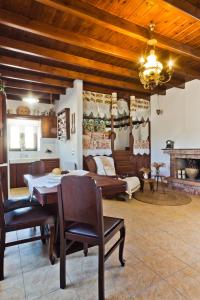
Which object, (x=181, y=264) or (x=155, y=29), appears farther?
(x=155, y=29)

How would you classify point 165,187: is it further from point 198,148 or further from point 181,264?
point 181,264

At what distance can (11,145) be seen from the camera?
586cm

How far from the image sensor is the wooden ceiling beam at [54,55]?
300cm

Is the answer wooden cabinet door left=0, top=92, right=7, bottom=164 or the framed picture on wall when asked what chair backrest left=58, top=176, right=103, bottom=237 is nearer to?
wooden cabinet door left=0, top=92, right=7, bottom=164

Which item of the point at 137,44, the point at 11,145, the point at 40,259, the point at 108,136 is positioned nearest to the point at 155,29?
the point at 137,44

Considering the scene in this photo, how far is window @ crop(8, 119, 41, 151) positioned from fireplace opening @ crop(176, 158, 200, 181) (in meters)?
4.43

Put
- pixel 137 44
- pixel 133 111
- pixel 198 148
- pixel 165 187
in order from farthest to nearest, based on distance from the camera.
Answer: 1. pixel 133 111
2. pixel 165 187
3. pixel 198 148
4. pixel 137 44

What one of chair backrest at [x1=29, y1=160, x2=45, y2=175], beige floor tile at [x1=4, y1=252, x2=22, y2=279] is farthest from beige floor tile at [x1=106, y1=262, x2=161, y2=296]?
chair backrest at [x1=29, y1=160, x2=45, y2=175]

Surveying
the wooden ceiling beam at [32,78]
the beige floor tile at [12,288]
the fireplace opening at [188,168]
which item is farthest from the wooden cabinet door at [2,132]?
the fireplace opening at [188,168]

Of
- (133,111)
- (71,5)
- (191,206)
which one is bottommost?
(191,206)

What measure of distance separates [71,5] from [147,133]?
14.9 feet

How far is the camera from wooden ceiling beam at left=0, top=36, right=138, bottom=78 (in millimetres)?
2999

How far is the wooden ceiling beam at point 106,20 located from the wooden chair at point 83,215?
1.96 metres

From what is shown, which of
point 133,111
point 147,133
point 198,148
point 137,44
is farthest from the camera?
point 147,133
